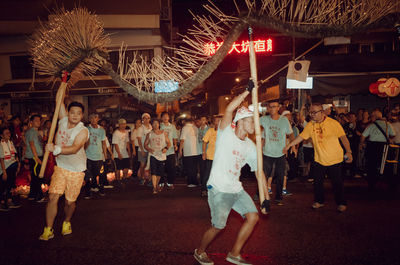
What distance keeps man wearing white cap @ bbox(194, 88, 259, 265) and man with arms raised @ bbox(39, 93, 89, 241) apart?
2371 mm

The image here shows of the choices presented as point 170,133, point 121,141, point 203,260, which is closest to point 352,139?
point 170,133

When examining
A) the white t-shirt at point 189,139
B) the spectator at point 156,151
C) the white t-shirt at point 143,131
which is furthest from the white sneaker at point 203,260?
the white t-shirt at point 143,131

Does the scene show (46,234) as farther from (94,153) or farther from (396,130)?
(396,130)

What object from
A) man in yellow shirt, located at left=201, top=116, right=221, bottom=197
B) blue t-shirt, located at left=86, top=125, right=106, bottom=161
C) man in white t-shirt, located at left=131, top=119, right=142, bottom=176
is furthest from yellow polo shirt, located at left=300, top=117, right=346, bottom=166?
man in white t-shirt, located at left=131, top=119, right=142, bottom=176

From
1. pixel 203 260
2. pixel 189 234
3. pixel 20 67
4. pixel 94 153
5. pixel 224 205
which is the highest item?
pixel 20 67

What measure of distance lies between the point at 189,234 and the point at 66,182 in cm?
214

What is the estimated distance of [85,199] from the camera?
8172 millimetres

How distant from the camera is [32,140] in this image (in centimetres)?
785

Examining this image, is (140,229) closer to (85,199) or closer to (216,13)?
(85,199)

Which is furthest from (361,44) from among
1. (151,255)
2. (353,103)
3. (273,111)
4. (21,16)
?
(21,16)

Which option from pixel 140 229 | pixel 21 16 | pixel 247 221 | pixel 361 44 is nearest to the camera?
pixel 247 221

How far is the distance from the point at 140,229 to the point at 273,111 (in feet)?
12.7

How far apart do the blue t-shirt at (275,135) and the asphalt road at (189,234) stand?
122 centimetres

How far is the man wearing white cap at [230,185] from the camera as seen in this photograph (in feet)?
12.4
